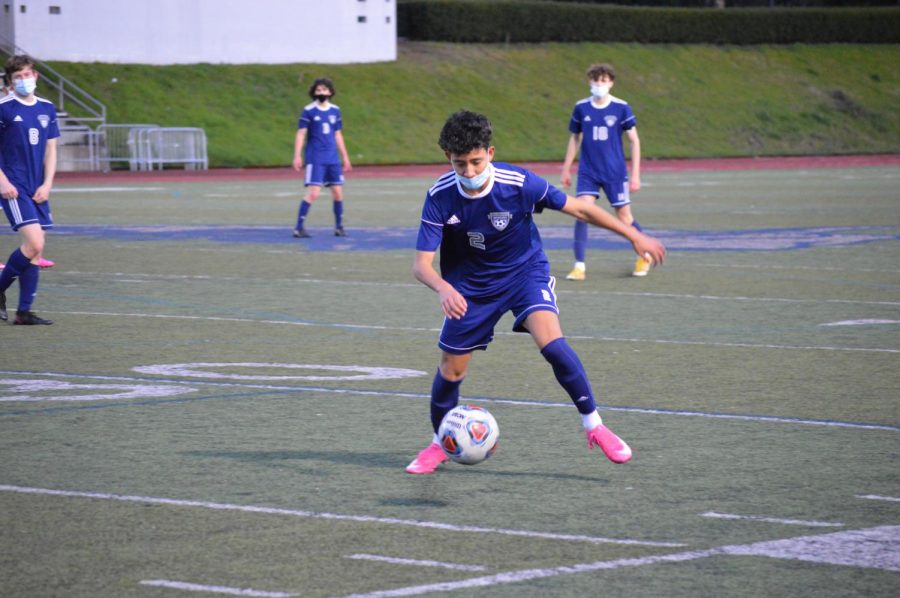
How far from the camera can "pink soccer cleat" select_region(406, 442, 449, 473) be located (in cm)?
705

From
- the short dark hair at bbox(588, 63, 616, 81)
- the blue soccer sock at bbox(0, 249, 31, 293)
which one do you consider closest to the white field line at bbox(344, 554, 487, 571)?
the blue soccer sock at bbox(0, 249, 31, 293)

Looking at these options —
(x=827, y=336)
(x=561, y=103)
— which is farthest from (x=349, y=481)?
(x=561, y=103)

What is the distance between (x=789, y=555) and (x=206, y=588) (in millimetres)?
2103

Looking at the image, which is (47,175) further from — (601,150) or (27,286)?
(601,150)

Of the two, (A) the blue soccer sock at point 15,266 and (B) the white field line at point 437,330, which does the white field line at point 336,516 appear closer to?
(B) the white field line at point 437,330

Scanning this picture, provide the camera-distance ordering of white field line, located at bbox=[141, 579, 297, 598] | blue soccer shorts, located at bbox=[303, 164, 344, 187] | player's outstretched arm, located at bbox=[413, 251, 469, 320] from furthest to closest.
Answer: blue soccer shorts, located at bbox=[303, 164, 344, 187] → player's outstretched arm, located at bbox=[413, 251, 469, 320] → white field line, located at bbox=[141, 579, 297, 598]

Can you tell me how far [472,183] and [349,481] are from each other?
146 cm

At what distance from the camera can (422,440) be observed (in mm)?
7812

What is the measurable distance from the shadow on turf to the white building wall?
1726 inches

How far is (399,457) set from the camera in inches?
291

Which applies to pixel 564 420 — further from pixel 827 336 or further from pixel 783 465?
pixel 827 336

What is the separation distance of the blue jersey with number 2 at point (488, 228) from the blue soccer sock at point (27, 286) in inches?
237

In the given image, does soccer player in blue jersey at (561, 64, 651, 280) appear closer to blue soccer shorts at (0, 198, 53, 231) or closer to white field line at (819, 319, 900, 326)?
white field line at (819, 319, 900, 326)

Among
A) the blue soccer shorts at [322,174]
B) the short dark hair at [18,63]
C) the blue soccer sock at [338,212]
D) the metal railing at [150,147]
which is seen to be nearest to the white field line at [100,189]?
the metal railing at [150,147]
